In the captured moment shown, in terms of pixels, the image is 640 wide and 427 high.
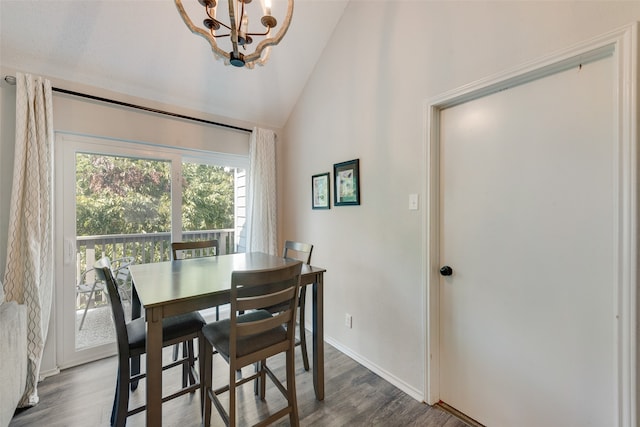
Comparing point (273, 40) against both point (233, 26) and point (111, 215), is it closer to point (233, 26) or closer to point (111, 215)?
point (233, 26)

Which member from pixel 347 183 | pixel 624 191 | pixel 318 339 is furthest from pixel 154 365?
pixel 624 191

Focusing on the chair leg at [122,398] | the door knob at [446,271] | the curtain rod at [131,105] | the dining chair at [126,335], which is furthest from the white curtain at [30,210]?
the door knob at [446,271]

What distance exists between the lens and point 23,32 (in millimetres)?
1898

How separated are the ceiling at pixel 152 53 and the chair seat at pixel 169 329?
2.05 metres

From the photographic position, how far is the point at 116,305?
1.42m

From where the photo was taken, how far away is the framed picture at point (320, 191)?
2.73 metres

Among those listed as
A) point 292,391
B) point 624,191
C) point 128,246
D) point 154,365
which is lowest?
point 292,391

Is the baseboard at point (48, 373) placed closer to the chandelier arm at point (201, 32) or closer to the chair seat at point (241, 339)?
the chair seat at point (241, 339)

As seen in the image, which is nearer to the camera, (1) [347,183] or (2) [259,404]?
(2) [259,404]

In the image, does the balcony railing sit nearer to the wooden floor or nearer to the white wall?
the wooden floor

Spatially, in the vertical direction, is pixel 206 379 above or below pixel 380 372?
above

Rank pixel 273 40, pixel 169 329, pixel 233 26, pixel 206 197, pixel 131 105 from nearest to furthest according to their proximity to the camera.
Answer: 1. pixel 233 26
2. pixel 273 40
3. pixel 169 329
4. pixel 131 105
5. pixel 206 197

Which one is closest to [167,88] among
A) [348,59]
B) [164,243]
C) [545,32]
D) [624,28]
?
[164,243]

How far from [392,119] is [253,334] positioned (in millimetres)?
1782
